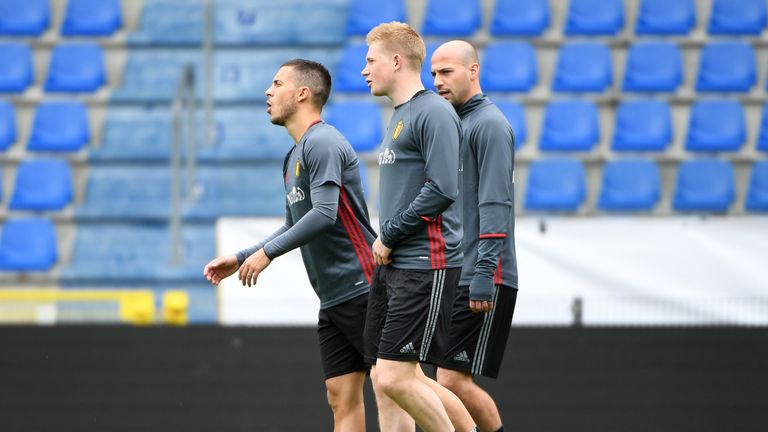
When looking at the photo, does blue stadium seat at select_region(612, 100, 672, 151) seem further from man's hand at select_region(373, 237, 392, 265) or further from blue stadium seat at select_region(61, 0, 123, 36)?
man's hand at select_region(373, 237, 392, 265)

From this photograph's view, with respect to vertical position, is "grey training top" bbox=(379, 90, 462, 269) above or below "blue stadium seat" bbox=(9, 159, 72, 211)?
above

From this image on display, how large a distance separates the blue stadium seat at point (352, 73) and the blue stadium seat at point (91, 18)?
2588mm

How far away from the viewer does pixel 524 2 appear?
11336 mm

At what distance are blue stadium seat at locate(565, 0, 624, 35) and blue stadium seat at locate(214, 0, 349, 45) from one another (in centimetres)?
240

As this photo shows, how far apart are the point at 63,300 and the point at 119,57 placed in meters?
4.65

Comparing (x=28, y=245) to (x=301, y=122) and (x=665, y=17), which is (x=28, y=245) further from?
(x=665, y=17)

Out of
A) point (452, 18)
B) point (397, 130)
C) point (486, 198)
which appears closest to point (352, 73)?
point (452, 18)

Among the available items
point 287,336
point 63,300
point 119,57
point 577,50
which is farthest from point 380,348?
point 119,57

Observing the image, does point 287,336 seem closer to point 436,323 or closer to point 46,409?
point 46,409

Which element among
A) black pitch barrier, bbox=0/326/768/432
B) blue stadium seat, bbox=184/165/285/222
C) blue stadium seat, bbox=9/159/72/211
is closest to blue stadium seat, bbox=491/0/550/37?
blue stadium seat, bbox=184/165/285/222

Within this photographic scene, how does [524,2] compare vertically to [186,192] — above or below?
above

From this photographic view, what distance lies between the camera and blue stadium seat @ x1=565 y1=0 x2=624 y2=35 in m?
11.2

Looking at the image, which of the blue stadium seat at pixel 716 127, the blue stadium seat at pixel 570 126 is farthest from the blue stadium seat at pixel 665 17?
the blue stadium seat at pixel 570 126

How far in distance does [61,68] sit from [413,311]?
835 centimetres
